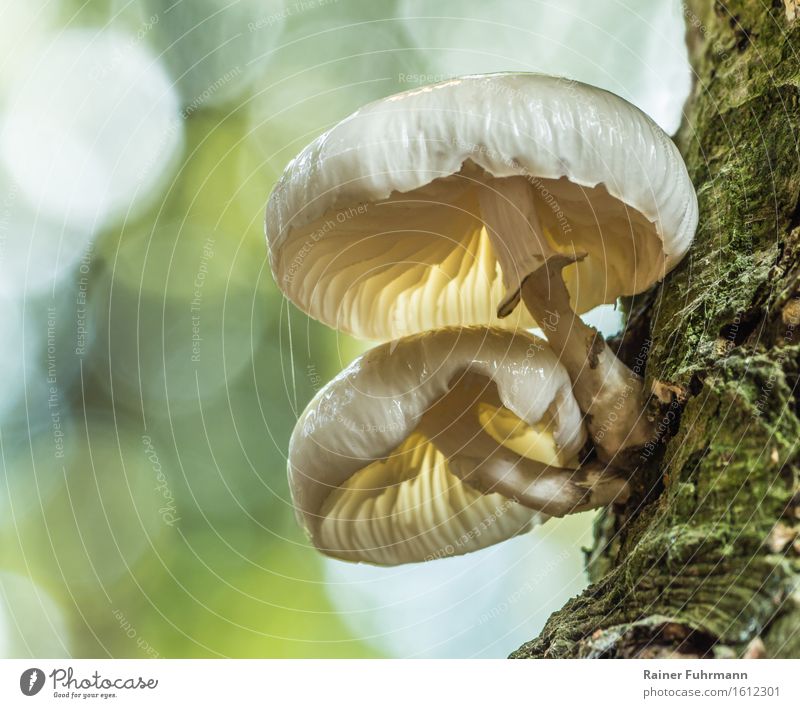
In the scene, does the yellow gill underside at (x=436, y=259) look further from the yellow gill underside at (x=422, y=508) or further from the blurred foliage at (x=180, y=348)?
the blurred foliage at (x=180, y=348)

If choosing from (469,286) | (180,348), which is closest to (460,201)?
(469,286)

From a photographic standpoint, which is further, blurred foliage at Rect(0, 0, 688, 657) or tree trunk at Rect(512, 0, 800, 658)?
blurred foliage at Rect(0, 0, 688, 657)

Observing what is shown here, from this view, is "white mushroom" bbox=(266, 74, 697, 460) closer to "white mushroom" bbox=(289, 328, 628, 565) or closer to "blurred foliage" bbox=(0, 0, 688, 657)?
"white mushroom" bbox=(289, 328, 628, 565)

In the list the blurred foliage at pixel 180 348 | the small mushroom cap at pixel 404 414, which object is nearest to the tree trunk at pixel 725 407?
the small mushroom cap at pixel 404 414

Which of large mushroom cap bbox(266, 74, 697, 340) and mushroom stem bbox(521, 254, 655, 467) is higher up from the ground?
large mushroom cap bbox(266, 74, 697, 340)
